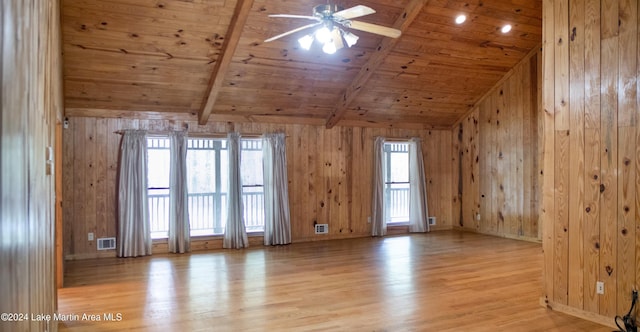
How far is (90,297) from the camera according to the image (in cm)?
428

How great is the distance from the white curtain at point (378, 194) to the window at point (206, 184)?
2.20m

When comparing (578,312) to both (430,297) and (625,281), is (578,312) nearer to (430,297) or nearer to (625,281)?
(625,281)

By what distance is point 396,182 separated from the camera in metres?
8.72

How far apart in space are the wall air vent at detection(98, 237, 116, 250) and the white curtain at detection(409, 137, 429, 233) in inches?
216

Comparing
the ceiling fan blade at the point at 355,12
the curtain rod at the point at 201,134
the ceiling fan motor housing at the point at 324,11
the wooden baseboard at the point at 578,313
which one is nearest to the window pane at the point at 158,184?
the curtain rod at the point at 201,134

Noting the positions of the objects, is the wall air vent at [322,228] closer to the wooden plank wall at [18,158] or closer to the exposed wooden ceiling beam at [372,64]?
the exposed wooden ceiling beam at [372,64]

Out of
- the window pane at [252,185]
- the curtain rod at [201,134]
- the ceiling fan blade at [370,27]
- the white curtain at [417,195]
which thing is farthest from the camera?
the white curtain at [417,195]

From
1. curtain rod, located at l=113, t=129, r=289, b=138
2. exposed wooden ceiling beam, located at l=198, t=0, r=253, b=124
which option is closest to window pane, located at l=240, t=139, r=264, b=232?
curtain rod, located at l=113, t=129, r=289, b=138

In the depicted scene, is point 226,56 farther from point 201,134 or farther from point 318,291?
point 318,291

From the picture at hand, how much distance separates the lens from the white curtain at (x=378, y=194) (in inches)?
317

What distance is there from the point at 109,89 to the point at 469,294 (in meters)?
5.38

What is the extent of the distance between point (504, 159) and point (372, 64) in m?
3.62

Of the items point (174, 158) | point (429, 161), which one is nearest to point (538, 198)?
point (429, 161)

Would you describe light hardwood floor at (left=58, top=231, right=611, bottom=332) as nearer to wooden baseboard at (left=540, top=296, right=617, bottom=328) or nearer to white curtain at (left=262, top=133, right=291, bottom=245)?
wooden baseboard at (left=540, top=296, right=617, bottom=328)
